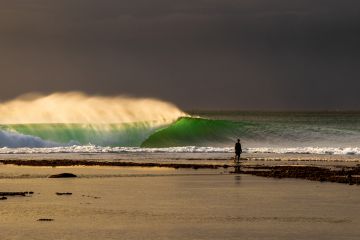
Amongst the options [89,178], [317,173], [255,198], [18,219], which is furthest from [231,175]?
[18,219]

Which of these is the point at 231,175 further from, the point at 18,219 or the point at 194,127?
the point at 194,127

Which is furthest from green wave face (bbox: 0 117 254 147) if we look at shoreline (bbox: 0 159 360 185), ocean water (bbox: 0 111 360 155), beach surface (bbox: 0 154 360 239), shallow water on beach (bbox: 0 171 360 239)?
shallow water on beach (bbox: 0 171 360 239)

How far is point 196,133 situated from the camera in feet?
300

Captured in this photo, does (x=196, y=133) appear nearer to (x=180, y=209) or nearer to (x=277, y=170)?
(x=277, y=170)

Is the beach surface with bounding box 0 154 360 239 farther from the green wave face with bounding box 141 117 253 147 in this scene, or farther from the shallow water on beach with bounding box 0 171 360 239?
the green wave face with bounding box 141 117 253 147

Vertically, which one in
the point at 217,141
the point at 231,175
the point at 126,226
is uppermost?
the point at 217,141

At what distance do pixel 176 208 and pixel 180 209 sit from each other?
0.30 meters

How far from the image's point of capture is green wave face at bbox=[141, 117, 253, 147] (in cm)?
8750

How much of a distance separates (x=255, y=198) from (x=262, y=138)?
64.8 m

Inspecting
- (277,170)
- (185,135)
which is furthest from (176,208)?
(185,135)

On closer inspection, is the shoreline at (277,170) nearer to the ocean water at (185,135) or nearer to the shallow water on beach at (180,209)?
the shallow water on beach at (180,209)

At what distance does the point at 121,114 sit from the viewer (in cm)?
9925

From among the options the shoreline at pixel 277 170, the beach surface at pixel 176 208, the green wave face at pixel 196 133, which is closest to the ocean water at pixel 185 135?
the green wave face at pixel 196 133

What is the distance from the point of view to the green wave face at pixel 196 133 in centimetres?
8750
